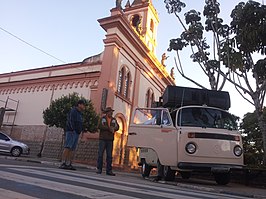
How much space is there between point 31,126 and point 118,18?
1088 centimetres

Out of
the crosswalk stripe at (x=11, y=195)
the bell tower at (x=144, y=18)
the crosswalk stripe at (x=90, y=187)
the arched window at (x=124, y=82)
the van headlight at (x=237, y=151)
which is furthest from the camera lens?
the bell tower at (x=144, y=18)

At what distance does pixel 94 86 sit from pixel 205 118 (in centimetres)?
1451

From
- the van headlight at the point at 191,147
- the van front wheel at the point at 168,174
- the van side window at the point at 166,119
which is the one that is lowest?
the van front wheel at the point at 168,174

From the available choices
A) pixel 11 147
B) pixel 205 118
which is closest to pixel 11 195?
pixel 205 118

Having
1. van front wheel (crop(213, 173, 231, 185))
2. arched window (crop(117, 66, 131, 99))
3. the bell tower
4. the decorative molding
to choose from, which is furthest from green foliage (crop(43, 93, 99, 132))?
the bell tower

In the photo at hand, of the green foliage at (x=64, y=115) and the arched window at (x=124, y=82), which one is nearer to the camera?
the green foliage at (x=64, y=115)

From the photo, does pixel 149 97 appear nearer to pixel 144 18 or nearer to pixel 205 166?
pixel 144 18

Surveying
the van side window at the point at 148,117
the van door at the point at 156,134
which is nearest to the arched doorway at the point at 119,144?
the van side window at the point at 148,117

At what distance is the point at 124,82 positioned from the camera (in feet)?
76.7

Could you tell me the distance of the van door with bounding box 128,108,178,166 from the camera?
24.3ft

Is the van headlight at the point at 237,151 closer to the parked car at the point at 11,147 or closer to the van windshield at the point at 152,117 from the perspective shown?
the van windshield at the point at 152,117

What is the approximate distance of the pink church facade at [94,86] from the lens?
2116cm

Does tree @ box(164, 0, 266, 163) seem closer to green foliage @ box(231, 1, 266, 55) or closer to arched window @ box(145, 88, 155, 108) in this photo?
green foliage @ box(231, 1, 266, 55)

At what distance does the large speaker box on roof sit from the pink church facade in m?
11.8
